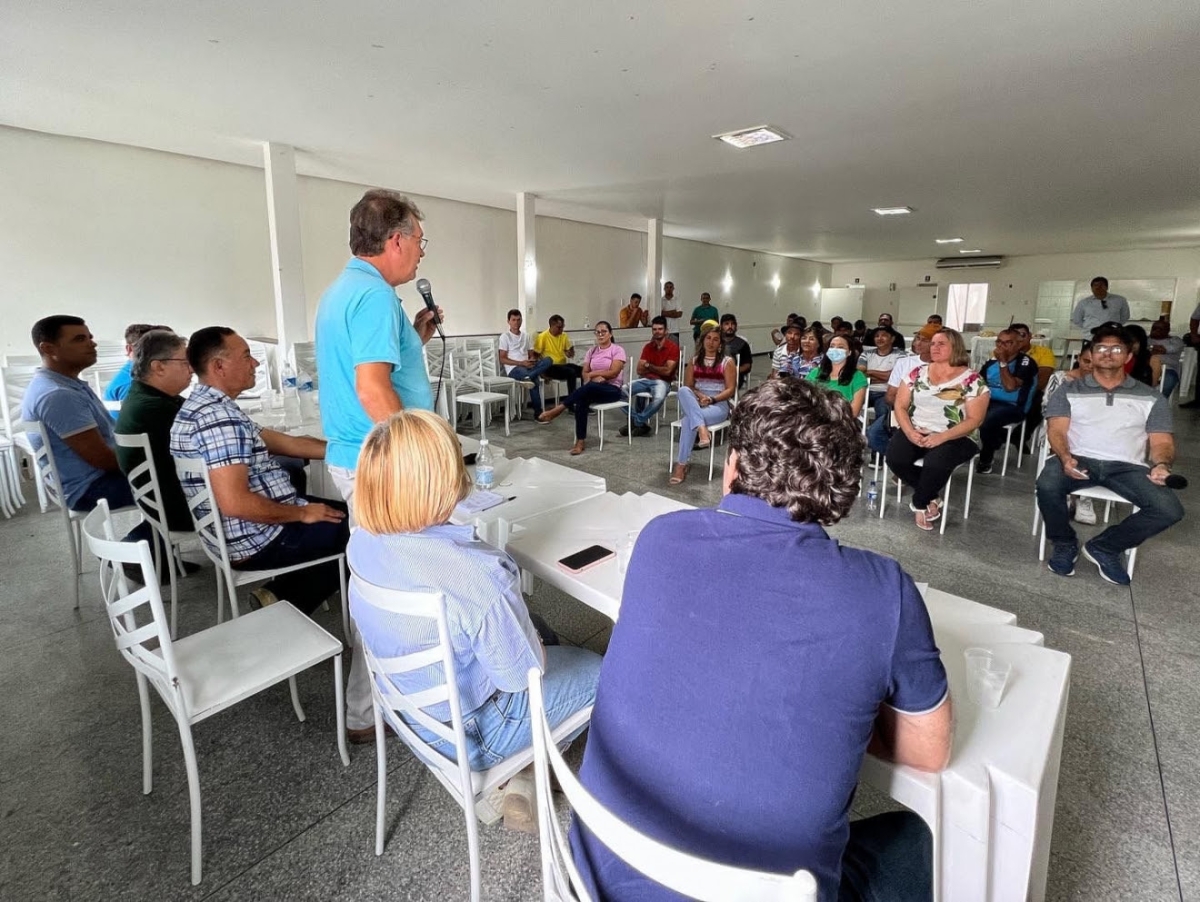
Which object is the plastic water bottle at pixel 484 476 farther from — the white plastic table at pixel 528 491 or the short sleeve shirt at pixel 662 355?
the short sleeve shirt at pixel 662 355

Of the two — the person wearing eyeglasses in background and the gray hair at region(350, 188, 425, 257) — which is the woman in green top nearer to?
the gray hair at region(350, 188, 425, 257)

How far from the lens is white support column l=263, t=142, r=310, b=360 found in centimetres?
495

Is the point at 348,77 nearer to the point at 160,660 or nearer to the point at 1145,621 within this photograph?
the point at 160,660

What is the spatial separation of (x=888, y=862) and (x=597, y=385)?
4.54 meters

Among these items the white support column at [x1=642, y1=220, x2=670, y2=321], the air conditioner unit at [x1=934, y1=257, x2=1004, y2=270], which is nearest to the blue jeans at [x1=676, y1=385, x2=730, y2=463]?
the white support column at [x1=642, y1=220, x2=670, y2=321]

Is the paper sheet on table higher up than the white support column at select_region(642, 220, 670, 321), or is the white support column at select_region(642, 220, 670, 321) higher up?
the white support column at select_region(642, 220, 670, 321)

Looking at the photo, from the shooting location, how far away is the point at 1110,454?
285 cm

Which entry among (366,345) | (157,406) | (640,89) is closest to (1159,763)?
(366,345)

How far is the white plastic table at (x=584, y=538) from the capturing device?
1437mm

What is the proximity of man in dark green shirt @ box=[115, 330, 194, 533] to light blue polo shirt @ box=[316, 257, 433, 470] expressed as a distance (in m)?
0.92

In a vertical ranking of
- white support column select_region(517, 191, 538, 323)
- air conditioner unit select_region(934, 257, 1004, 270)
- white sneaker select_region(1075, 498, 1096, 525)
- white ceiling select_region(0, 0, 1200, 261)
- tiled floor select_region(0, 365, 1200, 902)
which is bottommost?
tiled floor select_region(0, 365, 1200, 902)

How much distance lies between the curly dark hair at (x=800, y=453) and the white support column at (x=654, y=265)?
27.0 ft

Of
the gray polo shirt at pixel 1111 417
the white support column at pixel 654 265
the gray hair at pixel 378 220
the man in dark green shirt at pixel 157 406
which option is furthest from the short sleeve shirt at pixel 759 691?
the white support column at pixel 654 265

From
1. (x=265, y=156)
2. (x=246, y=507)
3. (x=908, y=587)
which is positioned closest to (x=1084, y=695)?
(x=908, y=587)
